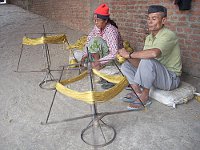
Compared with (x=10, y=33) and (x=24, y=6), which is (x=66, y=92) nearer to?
(x=10, y=33)

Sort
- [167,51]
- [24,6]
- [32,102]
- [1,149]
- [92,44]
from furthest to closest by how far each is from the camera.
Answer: [24,6] < [92,44] < [32,102] < [167,51] < [1,149]

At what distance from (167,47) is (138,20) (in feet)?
7.21

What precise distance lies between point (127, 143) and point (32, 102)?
67.3 inches

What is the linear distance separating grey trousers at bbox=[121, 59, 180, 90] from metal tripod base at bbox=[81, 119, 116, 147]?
73 centimetres

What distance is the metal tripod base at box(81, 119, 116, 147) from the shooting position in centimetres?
275

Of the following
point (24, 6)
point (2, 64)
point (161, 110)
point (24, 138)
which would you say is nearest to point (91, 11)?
point (2, 64)

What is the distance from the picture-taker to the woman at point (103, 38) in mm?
4008

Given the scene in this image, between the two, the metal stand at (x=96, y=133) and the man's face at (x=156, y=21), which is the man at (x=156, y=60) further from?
the metal stand at (x=96, y=133)

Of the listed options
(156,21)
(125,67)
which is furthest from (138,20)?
(156,21)

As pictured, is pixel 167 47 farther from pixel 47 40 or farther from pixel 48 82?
pixel 48 82

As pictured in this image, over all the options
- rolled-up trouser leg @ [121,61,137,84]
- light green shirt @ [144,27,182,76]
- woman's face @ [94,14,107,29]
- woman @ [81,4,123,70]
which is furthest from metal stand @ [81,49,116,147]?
woman's face @ [94,14,107,29]

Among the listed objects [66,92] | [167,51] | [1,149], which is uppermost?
[167,51]

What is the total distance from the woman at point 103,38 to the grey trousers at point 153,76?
2.16ft

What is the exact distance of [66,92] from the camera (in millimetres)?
2553
